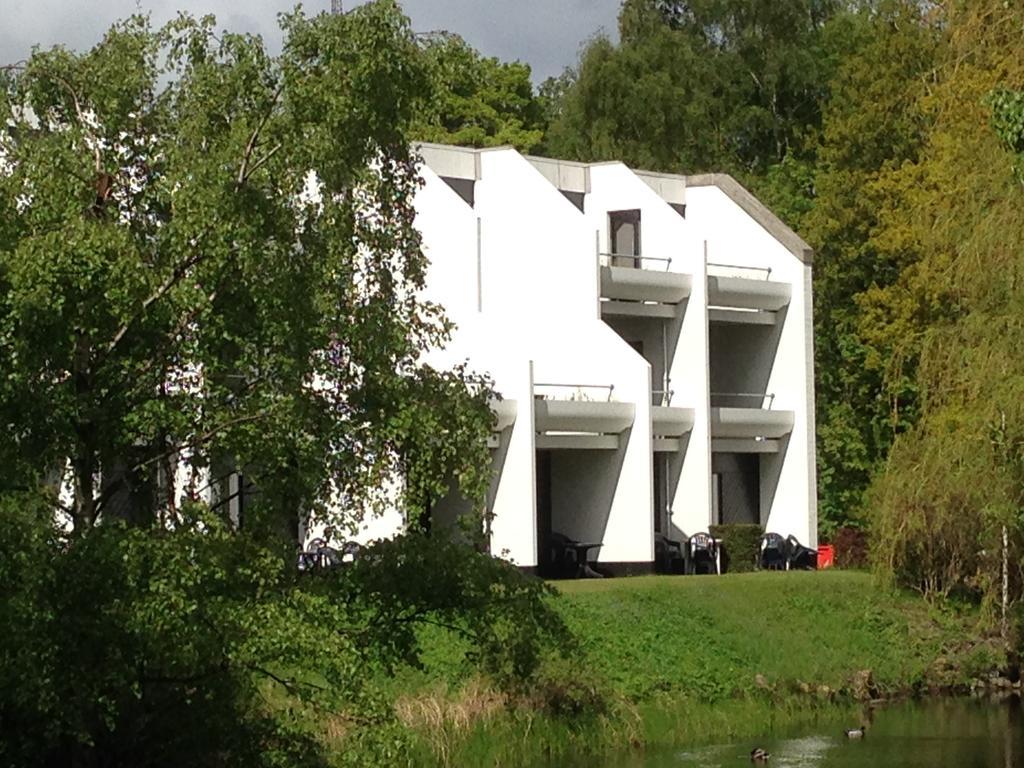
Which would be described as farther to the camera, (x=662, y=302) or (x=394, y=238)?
(x=662, y=302)

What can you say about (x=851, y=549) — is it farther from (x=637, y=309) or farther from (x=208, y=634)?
(x=208, y=634)

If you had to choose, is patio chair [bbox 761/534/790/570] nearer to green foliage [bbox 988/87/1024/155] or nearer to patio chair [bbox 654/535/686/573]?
patio chair [bbox 654/535/686/573]

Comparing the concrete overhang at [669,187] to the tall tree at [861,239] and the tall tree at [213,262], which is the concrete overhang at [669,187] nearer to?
the tall tree at [861,239]

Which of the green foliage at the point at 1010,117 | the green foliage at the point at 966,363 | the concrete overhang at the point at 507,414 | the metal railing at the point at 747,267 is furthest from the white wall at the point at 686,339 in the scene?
the green foliage at the point at 1010,117

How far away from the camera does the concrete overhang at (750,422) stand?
135 feet

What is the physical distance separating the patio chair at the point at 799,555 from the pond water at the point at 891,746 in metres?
9.75

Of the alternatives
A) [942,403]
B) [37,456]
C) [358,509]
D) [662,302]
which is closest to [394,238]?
[358,509]

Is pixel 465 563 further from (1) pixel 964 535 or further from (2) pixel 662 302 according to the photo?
(2) pixel 662 302

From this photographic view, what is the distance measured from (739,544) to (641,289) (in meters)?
5.19

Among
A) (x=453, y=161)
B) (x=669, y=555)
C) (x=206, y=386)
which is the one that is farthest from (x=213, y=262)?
(x=669, y=555)

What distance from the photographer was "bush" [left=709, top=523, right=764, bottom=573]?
38.9 metres

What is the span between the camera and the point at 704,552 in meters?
38.8

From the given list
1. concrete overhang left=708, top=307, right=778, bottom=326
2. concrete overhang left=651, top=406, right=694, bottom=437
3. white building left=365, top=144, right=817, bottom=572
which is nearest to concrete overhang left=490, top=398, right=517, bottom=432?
white building left=365, top=144, right=817, bottom=572

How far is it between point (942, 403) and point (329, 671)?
1834 cm
